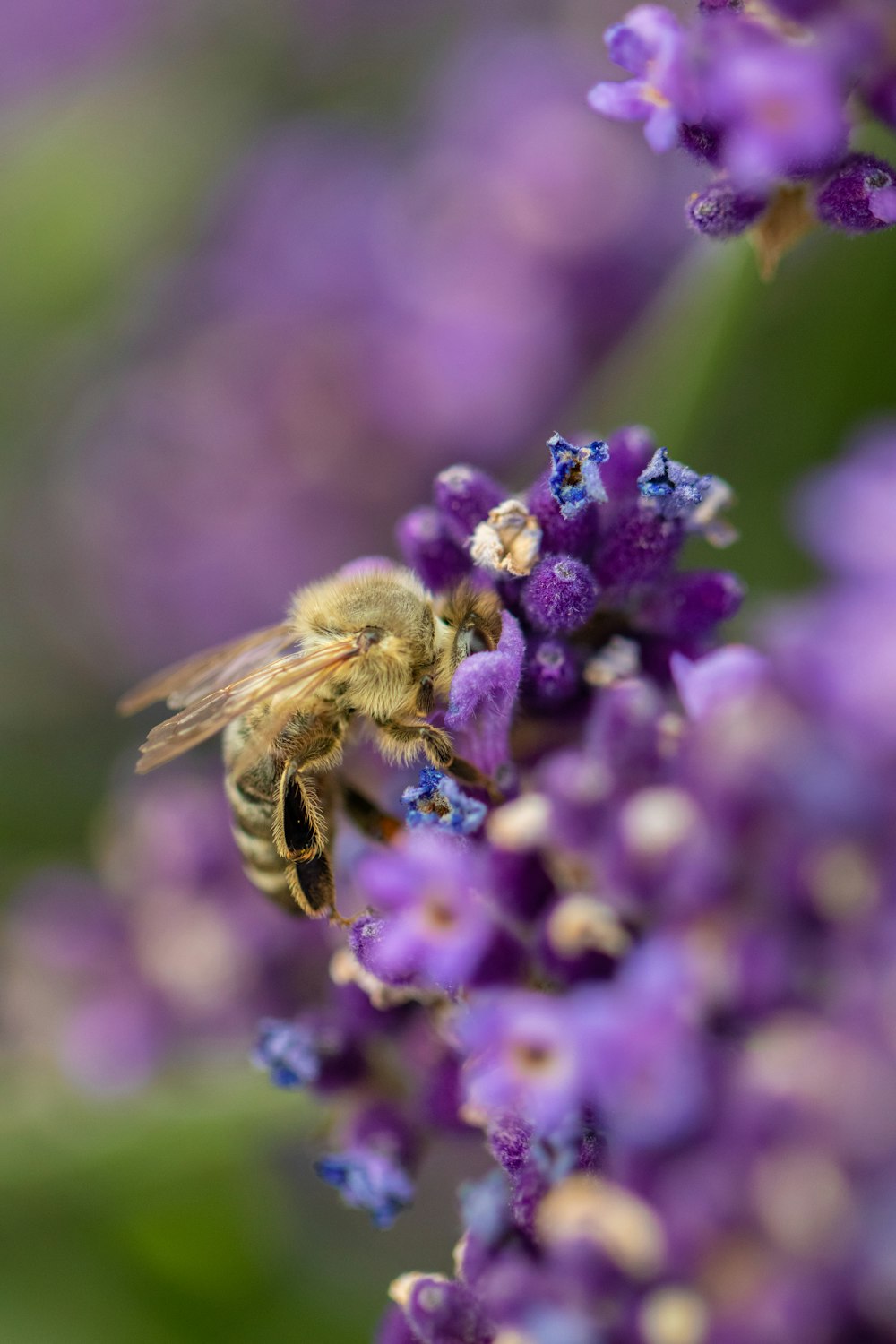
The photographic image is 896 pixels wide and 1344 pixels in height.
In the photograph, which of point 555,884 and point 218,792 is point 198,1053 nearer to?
point 218,792

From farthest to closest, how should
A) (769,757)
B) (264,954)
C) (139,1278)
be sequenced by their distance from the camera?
(139,1278)
(264,954)
(769,757)

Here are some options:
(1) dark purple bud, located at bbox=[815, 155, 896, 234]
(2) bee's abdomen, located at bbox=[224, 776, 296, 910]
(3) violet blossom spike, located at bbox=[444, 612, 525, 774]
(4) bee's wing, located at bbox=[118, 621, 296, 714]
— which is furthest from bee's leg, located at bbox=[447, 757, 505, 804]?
(1) dark purple bud, located at bbox=[815, 155, 896, 234]

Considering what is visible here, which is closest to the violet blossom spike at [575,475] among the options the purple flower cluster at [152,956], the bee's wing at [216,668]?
the bee's wing at [216,668]

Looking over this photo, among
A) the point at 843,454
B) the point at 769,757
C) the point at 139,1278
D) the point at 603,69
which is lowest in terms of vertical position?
the point at 769,757

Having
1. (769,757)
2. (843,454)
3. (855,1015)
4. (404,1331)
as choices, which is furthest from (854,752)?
(843,454)

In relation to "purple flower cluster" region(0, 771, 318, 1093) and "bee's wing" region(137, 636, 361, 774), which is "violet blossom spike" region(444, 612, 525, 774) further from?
"purple flower cluster" region(0, 771, 318, 1093)
